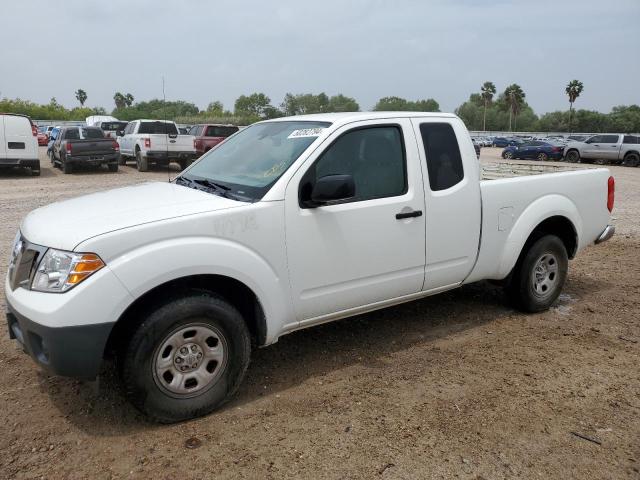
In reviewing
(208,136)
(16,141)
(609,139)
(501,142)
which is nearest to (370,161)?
(16,141)

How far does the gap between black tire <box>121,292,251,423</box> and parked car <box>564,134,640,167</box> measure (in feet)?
90.2

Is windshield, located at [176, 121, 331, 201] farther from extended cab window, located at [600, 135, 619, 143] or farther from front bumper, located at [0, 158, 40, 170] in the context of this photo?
extended cab window, located at [600, 135, 619, 143]

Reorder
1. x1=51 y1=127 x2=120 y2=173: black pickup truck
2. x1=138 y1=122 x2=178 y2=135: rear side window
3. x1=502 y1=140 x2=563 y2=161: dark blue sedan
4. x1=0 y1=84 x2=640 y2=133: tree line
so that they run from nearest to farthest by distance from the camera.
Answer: x1=51 y1=127 x2=120 y2=173: black pickup truck → x1=138 y1=122 x2=178 y2=135: rear side window → x1=502 y1=140 x2=563 y2=161: dark blue sedan → x1=0 y1=84 x2=640 y2=133: tree line

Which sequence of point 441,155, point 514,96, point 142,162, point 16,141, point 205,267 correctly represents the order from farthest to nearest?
point 514,96
point 142,162
point 16,141
point 441,155
point 205,267

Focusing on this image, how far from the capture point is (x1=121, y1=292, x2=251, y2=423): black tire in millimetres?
3016

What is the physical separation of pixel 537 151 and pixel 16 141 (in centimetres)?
2600

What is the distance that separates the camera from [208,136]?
816 inches

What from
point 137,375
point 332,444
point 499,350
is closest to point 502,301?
point 499,350

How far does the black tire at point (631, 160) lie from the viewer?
2580 centimetres

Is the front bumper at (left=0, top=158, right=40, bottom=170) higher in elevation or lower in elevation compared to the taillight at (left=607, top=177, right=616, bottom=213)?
higher

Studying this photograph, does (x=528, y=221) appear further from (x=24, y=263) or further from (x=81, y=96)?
(x=81, y=96)

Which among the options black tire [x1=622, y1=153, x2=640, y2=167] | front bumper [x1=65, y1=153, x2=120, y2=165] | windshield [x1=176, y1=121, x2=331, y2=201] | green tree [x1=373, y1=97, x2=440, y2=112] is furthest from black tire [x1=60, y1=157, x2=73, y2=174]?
black tire [x1=622, y1=153, x2=640, y2=167]

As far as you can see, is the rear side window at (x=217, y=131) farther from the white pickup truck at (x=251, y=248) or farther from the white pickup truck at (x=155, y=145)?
the white pickup truck at (x=251, y=248)

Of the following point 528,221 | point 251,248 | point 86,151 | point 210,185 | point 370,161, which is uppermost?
point 86,151
